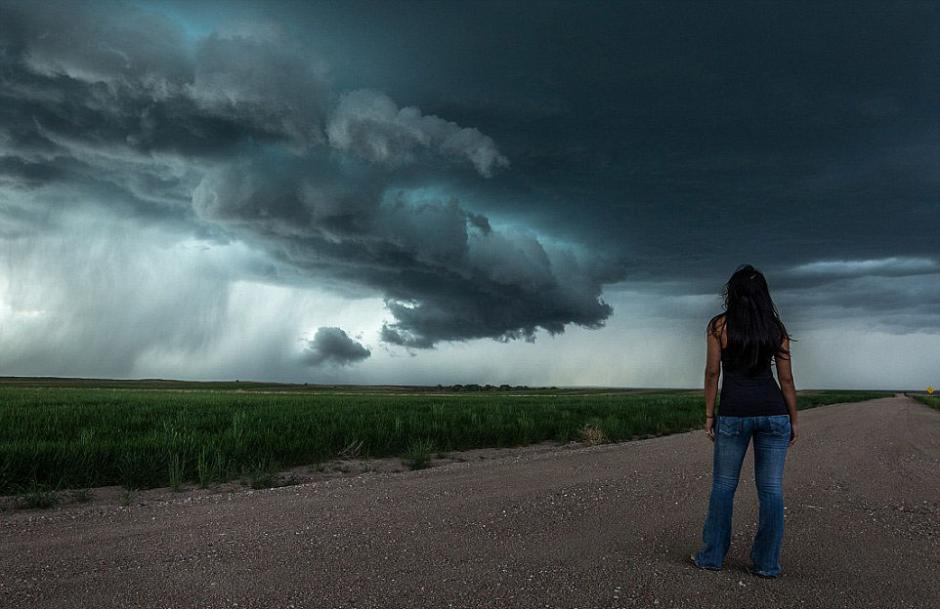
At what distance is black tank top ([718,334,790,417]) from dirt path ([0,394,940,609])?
1.60 metres

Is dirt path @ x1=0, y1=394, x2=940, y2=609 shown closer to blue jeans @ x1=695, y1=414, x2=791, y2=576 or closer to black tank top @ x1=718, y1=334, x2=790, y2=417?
blue jeans @ x1=695, y1=414, x2=791, y2=576

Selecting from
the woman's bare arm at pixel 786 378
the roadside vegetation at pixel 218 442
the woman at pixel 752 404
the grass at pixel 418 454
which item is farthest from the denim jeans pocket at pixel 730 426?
the grass at pixel 418 454

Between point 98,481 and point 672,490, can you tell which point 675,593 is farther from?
point 98,481

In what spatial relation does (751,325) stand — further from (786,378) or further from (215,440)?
(215,440)

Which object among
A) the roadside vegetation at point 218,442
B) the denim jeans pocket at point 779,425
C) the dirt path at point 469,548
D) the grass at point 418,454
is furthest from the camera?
the grass at point 418,454

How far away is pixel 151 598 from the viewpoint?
516 cm

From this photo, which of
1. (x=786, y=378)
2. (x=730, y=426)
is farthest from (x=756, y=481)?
(x=786, y=378)

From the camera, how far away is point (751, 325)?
5586mm

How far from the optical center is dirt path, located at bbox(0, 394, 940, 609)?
530cm

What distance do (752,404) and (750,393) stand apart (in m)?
0.10

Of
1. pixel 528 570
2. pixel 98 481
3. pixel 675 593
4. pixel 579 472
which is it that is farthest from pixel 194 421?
pixel 675 593

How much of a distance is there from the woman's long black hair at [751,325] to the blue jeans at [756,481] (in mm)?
538

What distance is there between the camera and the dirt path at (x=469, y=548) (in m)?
5.30

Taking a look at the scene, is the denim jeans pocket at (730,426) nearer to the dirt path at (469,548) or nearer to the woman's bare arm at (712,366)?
the woman's bare arm at (712,366)
